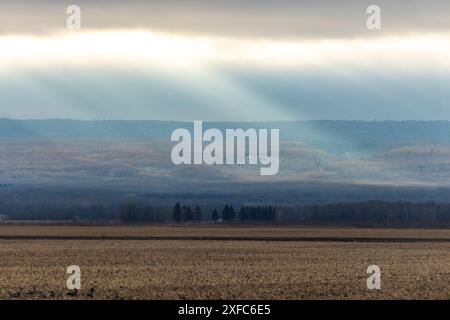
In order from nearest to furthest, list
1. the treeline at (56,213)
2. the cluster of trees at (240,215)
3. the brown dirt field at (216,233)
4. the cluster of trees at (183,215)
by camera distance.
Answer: the brown dirt field at (216,233), the cluster of trees at (183,215), the cluster of trees at (240,215), the treeline at (56,213)

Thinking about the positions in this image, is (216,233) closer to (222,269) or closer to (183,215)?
(222,269)

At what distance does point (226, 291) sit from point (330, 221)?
320 feet

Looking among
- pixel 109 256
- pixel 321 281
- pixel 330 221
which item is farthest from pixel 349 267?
pixel 330 221

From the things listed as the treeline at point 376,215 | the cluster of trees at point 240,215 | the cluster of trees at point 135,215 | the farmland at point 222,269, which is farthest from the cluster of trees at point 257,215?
the farmland at point 222,269

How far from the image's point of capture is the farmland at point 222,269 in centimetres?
3528

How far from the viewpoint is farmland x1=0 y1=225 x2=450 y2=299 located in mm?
35281

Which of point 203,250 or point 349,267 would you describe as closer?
point 349,267

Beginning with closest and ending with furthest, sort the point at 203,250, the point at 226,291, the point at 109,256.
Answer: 1. the point at 226,291
2. the point at 109,256
3. the point at 203,250

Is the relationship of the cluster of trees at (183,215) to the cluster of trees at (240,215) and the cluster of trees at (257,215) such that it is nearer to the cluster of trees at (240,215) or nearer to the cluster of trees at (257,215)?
the cluster of trees at (240,215)

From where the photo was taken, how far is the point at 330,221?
132 metres

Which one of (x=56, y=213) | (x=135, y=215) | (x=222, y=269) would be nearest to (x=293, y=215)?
(x=135, y=215)
